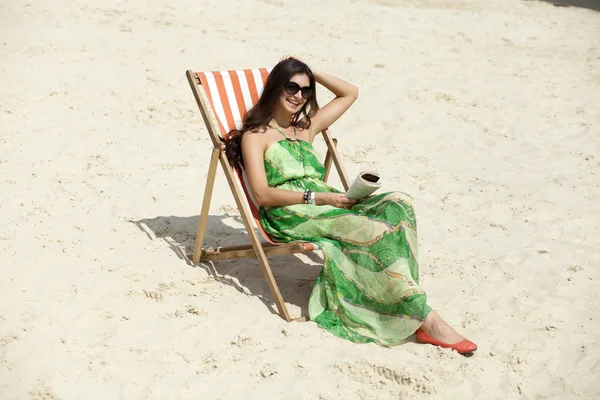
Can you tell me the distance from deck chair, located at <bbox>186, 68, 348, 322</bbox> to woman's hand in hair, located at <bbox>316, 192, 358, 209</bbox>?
33 centimetres

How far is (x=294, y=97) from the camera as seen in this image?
408cm

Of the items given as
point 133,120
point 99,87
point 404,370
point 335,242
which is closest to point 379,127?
point 133,120

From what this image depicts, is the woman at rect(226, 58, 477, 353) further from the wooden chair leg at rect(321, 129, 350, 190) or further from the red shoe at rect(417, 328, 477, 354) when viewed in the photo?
the wooden chair leg at rect(321, 129, 350, 190)

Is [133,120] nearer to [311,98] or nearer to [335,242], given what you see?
[311,98]

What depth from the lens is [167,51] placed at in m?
8.03

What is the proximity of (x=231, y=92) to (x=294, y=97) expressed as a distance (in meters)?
0.49

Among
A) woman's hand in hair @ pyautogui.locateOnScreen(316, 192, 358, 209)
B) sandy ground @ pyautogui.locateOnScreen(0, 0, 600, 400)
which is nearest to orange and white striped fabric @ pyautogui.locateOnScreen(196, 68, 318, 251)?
woman's hand in hair @ pyautogui.locateOnScreen(316, 192, 358, 209)

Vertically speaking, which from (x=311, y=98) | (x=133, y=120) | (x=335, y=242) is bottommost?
(x=133, y=120)

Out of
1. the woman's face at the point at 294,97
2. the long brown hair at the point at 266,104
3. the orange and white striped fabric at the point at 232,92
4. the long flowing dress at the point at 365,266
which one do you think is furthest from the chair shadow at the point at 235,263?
the woman's face at the point at 294,97

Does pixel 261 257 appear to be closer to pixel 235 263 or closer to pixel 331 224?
pixel 331 224

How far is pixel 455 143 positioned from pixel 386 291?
335cm

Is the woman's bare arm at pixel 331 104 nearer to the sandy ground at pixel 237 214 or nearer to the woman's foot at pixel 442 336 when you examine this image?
the sandy ground at pixel 237 214

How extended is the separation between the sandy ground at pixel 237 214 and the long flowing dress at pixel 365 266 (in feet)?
0.43

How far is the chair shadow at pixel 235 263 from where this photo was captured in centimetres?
412
